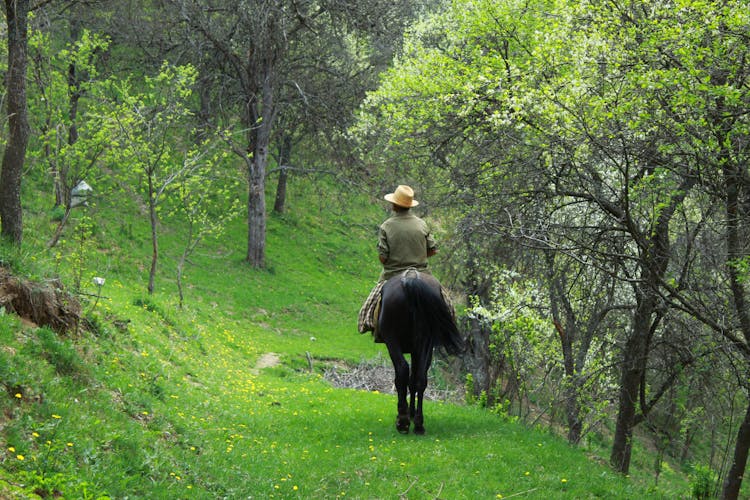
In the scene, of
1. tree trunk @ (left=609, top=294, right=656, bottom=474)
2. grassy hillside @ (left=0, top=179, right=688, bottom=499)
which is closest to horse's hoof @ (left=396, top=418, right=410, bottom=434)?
grassy hillside @ (left=0, top=179, right=688, bottom=499)

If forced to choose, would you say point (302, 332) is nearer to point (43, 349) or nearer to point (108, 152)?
point (108, 152)

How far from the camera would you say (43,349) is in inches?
288

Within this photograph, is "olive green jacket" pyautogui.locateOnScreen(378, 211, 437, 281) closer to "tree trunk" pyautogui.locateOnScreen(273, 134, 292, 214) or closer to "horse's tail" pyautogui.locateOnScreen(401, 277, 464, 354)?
"horse's tail" pyautogui.locateOnScreen(401, 277, 464, 354)

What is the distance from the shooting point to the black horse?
376 inches

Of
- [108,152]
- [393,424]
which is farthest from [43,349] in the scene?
[108,152]

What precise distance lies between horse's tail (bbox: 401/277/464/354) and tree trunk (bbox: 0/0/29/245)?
533cm

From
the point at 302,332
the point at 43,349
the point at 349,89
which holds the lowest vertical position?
the point at 302,332

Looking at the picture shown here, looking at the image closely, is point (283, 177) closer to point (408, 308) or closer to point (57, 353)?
point (408, 308)

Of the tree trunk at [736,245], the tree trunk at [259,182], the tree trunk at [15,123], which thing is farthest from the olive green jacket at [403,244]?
the tree trunk at [259,182]

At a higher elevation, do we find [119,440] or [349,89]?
[349,89]

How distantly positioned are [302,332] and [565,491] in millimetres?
19368

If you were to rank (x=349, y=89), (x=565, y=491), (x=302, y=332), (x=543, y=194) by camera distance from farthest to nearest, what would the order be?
(x=349, y=89) < (x=302, y=332) < (x=543, y=194) < (x=565, y=491)

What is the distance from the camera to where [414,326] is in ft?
31.6

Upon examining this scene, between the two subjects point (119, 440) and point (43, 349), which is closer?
point (119, 440)
